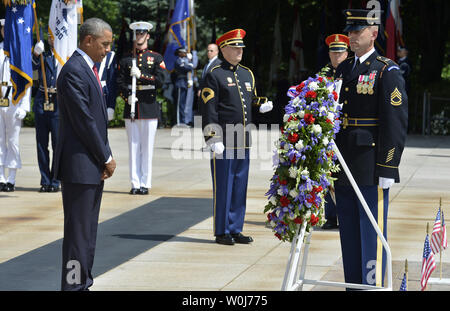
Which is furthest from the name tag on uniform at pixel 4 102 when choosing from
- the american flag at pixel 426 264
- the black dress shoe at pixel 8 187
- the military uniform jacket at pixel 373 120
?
the american flag at pixel 426 264

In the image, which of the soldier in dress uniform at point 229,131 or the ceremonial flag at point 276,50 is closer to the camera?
the soldier in dress uniform at point 229,131

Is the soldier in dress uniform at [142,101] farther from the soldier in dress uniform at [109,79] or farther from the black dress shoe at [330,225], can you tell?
the black dress shoe at [330,225]

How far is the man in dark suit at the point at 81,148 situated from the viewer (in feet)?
20.1

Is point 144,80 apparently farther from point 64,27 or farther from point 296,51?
point 296,51

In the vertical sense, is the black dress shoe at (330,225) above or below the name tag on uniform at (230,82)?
below

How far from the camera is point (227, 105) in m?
8.94

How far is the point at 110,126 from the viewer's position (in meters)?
26.1

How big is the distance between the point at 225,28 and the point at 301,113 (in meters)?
30.0

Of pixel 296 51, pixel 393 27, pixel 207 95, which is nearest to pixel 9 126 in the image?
pixel 207 95

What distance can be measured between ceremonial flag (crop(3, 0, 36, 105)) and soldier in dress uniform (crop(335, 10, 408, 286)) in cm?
706

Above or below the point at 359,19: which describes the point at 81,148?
below

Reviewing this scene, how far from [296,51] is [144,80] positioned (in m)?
20.3

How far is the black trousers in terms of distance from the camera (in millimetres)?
6230

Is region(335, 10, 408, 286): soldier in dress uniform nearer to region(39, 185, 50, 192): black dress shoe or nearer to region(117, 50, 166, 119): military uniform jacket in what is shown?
region(117, 50, 166, 119): military uniform jacket
